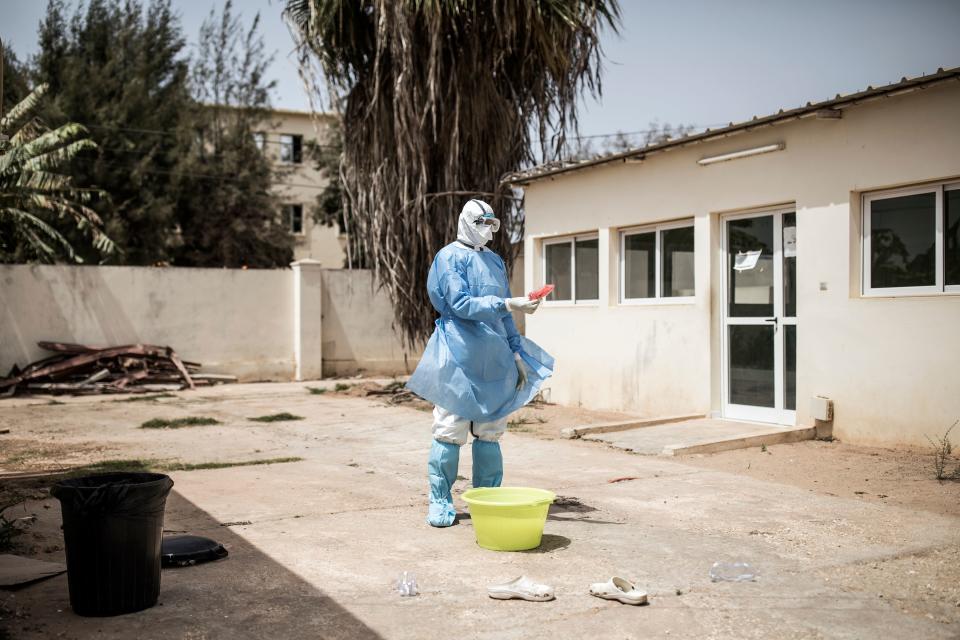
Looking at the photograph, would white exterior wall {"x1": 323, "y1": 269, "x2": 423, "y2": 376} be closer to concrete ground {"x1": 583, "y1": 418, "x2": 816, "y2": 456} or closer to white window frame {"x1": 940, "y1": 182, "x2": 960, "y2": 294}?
concrete ground {"x1": 583, "y1": 418, "x2": 816, "y2": 456}

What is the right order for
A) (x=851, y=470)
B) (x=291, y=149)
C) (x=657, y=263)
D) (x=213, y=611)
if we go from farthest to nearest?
1. (x=291, y=149)
2. (x=657, y=263)
3. (x=851, y=470)
4. (x=213, y=611)

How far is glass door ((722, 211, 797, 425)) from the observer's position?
9883 millimetres

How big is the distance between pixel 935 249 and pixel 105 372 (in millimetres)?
13795

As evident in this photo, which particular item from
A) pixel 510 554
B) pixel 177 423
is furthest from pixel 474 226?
pixel 177 423

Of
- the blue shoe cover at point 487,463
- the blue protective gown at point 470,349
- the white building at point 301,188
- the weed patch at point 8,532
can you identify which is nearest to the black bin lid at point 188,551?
the weed patch at point 8,532

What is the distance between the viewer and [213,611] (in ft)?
13.3

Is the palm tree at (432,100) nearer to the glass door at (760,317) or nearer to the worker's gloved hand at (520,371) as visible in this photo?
the glass door at (760,317)

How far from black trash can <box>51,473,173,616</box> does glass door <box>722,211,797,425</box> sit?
7.73 m

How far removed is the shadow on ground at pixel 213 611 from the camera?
3.77 metres

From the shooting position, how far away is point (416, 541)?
541cm

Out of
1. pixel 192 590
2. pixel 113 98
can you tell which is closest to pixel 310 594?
pixel 192 590

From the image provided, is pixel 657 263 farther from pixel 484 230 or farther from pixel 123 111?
pixel 123 111

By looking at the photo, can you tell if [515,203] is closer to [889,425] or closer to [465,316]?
[889,425]

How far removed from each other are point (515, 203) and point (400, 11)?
11.7 feet
